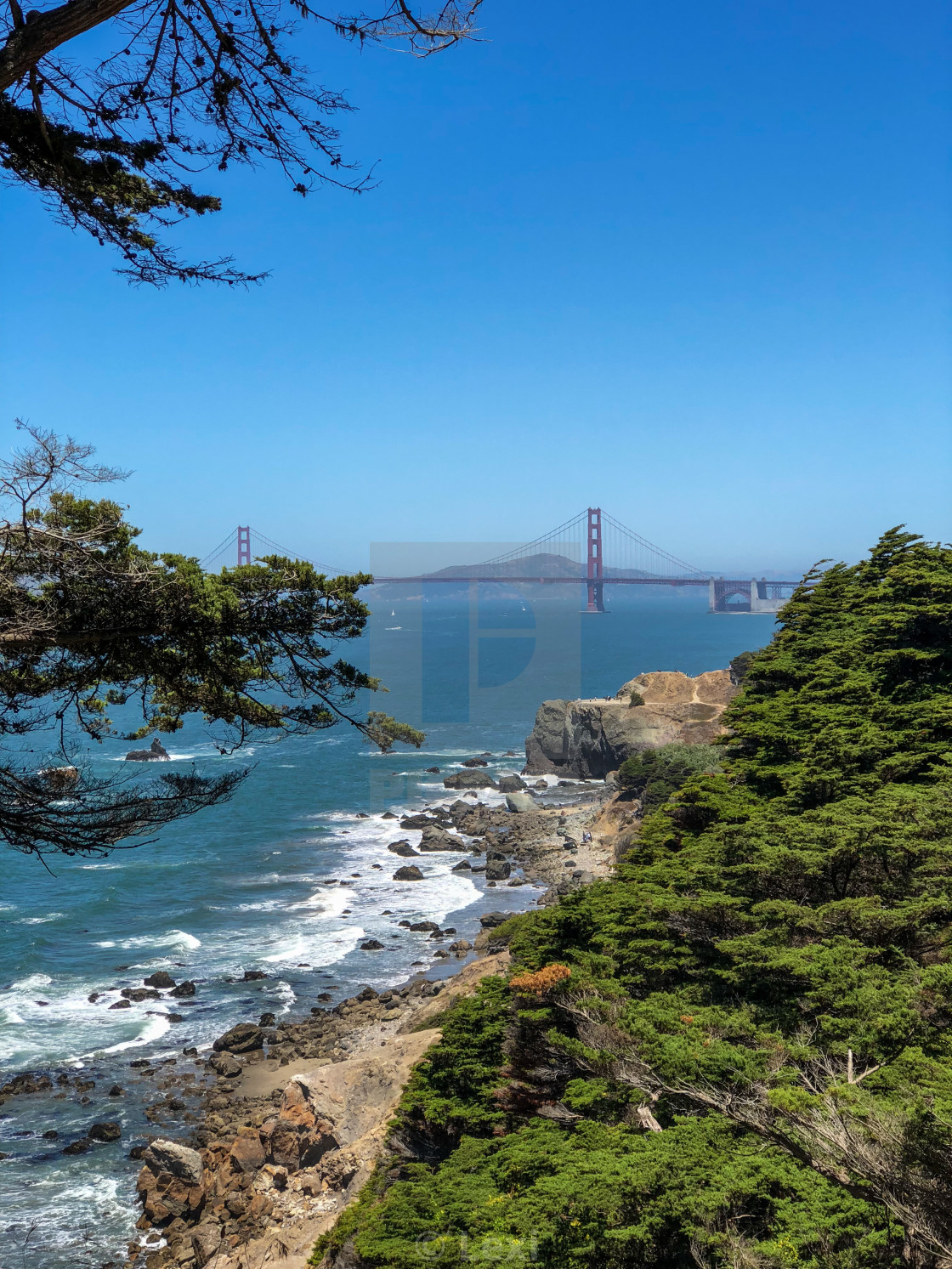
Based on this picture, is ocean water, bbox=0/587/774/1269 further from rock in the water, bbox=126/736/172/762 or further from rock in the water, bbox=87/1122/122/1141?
rock in the water, bbox=126/736/172/762

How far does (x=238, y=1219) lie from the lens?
14.0 metres

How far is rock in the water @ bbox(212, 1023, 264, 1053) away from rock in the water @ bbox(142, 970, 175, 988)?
139 inches

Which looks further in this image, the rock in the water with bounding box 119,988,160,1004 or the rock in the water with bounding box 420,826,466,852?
the rock in the water with bounding box 420,826,466,852

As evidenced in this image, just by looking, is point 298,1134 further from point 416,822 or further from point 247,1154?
point 416,822

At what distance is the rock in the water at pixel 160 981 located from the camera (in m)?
23.6

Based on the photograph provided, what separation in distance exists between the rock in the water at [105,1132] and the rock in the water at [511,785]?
29629 mm

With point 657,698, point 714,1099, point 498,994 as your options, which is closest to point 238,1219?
point 498,994

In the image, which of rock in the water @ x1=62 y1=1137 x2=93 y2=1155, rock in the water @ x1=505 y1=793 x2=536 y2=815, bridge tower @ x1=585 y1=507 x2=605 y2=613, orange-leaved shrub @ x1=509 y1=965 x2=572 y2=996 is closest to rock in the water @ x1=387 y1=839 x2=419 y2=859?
rock in the water @ x1=505 y1=793 x2=536 y2=815

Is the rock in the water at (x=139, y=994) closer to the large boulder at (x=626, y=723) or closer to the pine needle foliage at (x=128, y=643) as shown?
the pine needle foliage at (x=128, y=643)

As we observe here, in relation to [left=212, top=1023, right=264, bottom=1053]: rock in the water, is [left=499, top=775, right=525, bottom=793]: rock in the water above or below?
above

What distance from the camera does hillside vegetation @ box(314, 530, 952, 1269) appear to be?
6.34 meters

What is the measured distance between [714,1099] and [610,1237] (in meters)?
1.38

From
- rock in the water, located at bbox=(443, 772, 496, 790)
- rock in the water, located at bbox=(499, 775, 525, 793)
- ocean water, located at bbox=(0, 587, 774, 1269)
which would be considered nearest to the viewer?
ocean water, located at bbox=(0, 587, 774, 1269)

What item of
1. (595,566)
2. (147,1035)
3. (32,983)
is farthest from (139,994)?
(595,566)
